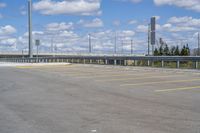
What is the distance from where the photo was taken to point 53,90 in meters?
13.6

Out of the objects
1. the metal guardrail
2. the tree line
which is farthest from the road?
the tree line

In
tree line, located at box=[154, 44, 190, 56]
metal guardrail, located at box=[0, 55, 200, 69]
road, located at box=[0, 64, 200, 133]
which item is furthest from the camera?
tree line, located at box=[154, 44, 190, 56]

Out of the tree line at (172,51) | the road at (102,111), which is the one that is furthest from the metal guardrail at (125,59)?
the road at (102,111)

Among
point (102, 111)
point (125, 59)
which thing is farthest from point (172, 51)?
point (102, 111)

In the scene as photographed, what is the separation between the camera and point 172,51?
46.4m

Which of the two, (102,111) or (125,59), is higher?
(125,59)

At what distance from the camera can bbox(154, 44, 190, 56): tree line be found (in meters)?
42.9

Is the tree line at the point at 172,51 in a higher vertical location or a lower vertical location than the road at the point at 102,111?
higher

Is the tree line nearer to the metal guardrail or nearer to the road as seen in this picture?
the metal guardrail

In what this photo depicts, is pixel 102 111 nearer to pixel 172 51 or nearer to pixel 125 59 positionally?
pixel 125 59

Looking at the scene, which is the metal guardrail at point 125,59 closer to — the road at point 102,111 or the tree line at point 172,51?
the tree line at point 172,51

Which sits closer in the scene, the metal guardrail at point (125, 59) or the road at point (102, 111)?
the road at point (102, 111)

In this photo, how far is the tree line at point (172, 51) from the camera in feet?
141

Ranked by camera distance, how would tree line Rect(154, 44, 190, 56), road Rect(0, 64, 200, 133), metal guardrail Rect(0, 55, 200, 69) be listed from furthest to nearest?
1. tree line Rect(154, 44, 190, 56)
2. metal guardrail Rect(0, 55, 200, 69)
3. road Rect(0, 64, 200, 133)
